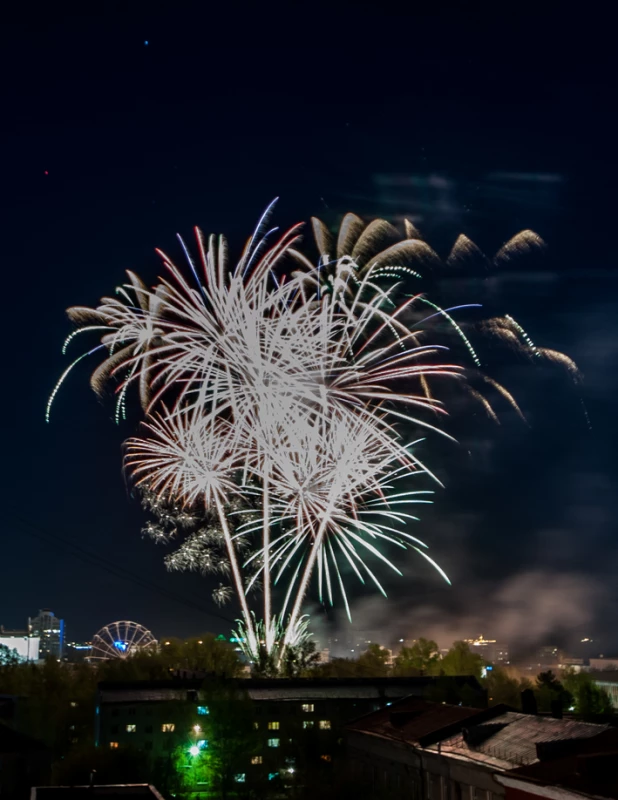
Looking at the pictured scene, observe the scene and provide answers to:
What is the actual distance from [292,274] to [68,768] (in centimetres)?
2958

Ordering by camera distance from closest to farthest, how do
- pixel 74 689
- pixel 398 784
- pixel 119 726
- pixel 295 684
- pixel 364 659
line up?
1. pixel 398 784
2. pixel 119 726
3. pixel 295 684
4. pixel 74 689
5. pixel 364 659

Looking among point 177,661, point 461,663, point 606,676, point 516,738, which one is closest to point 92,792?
point 516,738

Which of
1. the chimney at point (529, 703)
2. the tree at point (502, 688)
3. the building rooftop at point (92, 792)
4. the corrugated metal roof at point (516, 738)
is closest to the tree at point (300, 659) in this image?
the tree at point (502, 688)

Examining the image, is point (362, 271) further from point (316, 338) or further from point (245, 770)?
point (245, 770)

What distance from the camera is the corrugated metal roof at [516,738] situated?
114ft

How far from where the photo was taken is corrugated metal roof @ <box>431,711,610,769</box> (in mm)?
34750

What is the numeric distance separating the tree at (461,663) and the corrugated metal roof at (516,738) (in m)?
76.6

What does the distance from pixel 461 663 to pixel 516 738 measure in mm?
82852

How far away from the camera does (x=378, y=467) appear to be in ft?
179

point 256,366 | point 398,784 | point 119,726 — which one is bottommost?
point 398,784

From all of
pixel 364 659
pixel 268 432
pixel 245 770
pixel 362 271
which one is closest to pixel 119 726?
pixel 245 770

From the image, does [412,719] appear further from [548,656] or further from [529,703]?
[548,656]

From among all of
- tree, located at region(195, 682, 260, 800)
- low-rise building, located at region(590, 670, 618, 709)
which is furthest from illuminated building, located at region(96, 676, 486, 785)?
low-rise building, located at region(590, 670, 618, 709)

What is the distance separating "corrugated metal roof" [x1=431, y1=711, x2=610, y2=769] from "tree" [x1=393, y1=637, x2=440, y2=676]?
82.8m
